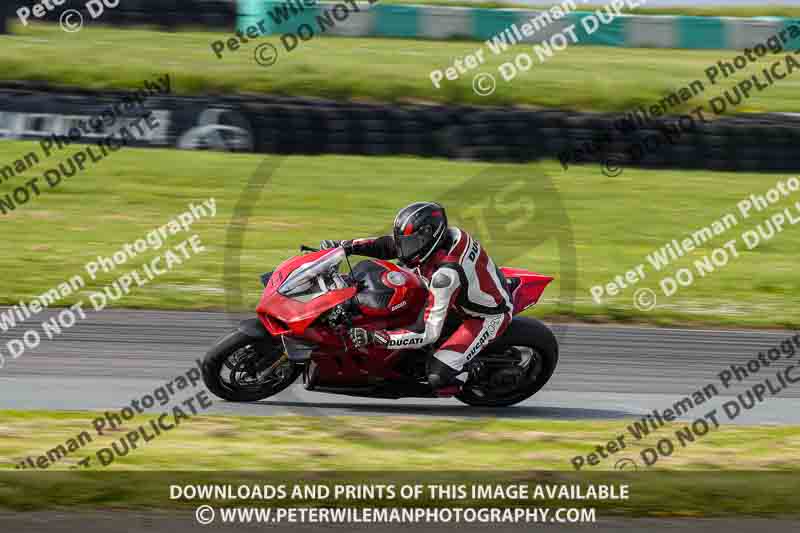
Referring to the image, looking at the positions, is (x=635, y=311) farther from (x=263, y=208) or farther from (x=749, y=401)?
(x=263, y=208)

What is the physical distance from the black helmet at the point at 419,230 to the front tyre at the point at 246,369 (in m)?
1.15

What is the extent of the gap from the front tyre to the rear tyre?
1375 millimetres

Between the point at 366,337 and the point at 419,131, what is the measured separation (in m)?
12.5

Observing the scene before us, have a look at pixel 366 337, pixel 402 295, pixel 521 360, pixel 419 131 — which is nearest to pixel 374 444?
pixel 366 337

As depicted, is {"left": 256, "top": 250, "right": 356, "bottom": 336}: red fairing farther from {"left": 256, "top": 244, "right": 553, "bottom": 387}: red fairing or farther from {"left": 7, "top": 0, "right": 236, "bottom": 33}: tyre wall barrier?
{"left": 7, "top": 0, "right": 236, "bottom": 33}: tyre wall barrier

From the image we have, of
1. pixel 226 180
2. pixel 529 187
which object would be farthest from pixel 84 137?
pixel 529 187

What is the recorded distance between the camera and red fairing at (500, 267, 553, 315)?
8469 mm

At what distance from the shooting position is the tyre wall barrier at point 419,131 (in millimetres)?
18734

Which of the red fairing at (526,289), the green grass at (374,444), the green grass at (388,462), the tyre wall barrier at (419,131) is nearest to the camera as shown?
the green grass at (388,462)

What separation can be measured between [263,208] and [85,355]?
832cm

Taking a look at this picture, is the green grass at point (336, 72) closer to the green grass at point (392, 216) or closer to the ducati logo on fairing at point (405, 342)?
the green grass at point (392, 216)

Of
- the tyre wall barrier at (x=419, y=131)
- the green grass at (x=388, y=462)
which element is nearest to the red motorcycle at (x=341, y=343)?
the green grass at (x=388, y=462)

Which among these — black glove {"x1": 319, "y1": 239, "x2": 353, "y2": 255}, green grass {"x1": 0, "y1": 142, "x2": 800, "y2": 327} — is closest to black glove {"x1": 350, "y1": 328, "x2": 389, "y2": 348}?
black glove {"x1": 319, "y1": 239, "x2": 353, "y2": 255}

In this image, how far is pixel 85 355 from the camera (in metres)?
9.69
